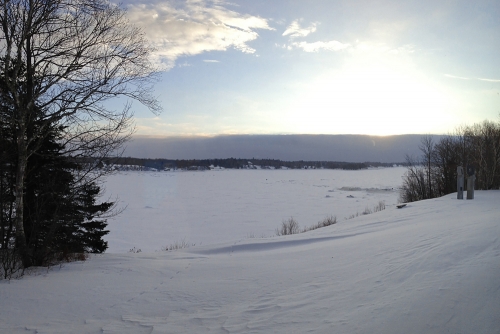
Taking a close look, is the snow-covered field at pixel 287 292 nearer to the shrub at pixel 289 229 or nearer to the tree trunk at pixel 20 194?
the tree trunk at pixel 20 194

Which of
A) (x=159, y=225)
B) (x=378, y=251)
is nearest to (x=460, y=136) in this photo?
(x=159, y=225)

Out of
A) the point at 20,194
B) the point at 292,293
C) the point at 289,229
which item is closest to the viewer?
the point at 292,293

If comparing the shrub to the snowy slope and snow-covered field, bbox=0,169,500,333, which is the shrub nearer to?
snow-covered field, bbox=0,169,500,333

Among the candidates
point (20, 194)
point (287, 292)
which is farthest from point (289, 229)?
point (20, 194)

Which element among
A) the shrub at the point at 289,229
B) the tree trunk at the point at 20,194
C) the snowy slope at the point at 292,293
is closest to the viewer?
the snowy slope at the point at 292,293

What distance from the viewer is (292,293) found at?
16.1ft

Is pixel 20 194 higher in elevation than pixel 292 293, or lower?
higher

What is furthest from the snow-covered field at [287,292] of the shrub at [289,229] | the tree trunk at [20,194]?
the shrub at [289,229]

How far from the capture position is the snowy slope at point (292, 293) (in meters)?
3.56

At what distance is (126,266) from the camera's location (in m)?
7.31

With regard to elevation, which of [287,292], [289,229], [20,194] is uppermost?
[20,194]

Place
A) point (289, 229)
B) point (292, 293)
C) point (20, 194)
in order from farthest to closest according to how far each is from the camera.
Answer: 1. point (289, 229)
2. point (20, 194)
3. point (292, 293)

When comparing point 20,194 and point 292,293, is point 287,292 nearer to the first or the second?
point 292,293

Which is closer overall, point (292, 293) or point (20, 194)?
point (292, 293)
